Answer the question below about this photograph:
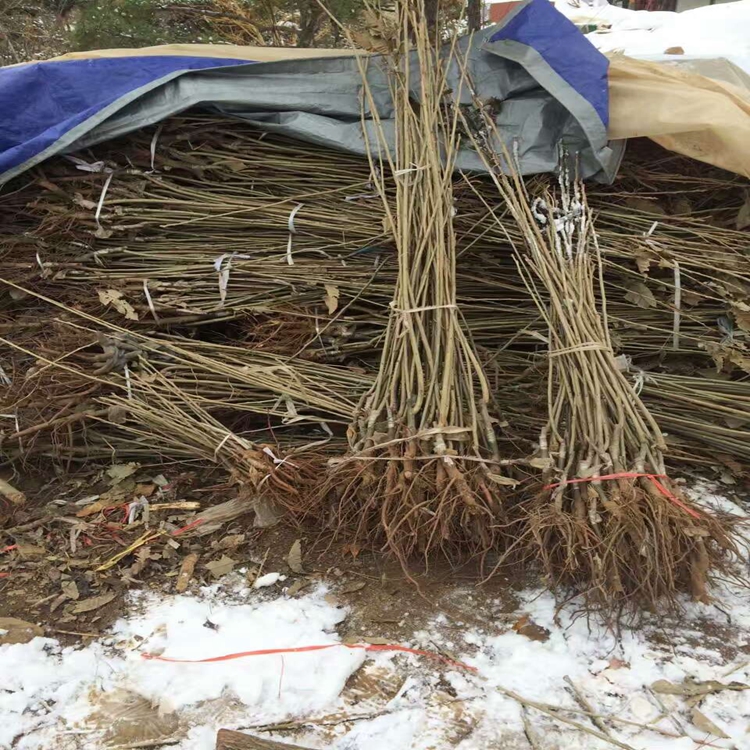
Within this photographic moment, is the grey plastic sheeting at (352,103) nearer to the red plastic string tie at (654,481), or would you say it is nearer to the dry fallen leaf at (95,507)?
the red plastic string tie at (654,481)

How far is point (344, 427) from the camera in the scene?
2.43 metres

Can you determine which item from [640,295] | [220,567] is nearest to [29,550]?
[220,567]

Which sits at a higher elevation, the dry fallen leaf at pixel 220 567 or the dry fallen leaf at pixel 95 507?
the dry fallen leaf at pixel 95 507

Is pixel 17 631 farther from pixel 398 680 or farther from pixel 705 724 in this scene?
pixel 705 724

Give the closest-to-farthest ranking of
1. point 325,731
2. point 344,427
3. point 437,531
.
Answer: point 325,731, point 437,531, point 344,427

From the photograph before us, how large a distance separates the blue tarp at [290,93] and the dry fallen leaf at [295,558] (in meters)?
1.61

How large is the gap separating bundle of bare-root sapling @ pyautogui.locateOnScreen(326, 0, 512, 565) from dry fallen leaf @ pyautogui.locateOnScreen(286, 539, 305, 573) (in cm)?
18

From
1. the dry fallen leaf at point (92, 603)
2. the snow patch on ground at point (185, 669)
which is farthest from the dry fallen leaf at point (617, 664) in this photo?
the dry fallen leaf at point (92, 603)

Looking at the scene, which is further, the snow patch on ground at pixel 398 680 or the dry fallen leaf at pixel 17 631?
the dry fallen leaf at pixel 17 631

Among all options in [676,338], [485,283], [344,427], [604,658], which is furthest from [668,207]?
[604,658]

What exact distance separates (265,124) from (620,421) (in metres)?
1.86

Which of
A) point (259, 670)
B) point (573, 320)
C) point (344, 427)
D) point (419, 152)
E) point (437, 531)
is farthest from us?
point (344, 427)

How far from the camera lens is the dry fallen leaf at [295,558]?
199 centimetres

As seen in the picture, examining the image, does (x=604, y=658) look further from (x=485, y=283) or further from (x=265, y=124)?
(x=265, y=124)
